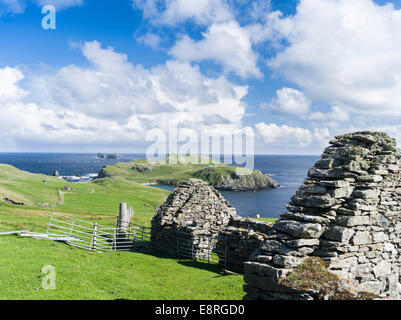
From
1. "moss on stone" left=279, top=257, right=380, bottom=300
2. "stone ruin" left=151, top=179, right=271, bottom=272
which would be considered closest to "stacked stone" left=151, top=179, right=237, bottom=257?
"stone ruin" left=151, top=179, right=271, bottom=272

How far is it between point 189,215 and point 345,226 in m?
15.5

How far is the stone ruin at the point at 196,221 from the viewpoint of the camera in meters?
21.2

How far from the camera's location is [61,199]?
5378 cm

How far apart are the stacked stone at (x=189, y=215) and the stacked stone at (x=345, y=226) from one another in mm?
13177

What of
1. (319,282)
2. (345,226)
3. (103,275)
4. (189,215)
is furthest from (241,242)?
(319,282)

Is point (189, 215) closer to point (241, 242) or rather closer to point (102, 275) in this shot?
point (241, 242)

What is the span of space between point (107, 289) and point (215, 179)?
15407 centimetres

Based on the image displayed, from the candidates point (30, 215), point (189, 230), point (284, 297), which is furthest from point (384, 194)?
point (30, 215)

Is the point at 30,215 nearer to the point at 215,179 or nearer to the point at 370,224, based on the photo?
the point at 370,224

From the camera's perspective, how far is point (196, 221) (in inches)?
880

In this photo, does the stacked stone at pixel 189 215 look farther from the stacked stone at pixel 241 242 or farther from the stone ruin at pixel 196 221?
the stacked stone at pixel 241 242

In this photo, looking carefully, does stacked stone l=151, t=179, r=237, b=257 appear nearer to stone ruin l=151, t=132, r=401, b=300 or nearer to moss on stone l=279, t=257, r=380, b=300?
stone ruin l=151, t=132, r=401, b=300

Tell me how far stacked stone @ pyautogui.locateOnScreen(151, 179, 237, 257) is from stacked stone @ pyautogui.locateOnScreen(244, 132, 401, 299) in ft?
43.2

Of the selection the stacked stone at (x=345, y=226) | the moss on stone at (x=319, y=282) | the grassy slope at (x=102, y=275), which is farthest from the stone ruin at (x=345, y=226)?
the grassy slope at (x=102, y=275)
